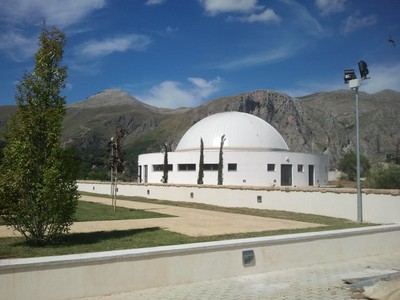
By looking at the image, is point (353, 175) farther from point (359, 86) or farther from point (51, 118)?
point (51, 118)

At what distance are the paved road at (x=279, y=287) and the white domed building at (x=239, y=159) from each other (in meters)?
→ 36.5

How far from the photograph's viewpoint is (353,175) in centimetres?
8244

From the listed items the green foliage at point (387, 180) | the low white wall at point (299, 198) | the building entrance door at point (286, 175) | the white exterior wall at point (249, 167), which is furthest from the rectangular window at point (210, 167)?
the green foliage at point (387, 180)

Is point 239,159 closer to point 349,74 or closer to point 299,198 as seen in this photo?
point 299,198

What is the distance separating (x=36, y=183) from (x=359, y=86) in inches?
500

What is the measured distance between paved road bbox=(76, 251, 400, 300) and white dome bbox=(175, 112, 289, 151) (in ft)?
133

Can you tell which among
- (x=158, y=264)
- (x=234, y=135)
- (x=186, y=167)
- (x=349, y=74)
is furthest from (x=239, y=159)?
(x=158, y=264)

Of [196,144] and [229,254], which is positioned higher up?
[196,144]

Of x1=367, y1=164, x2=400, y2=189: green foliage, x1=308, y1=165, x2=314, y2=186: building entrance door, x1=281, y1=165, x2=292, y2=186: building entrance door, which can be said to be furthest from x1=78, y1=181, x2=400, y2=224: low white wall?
x1=308, y1=165, x2=314, y2=186: building entrance door

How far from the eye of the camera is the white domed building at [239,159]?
46.3 metres

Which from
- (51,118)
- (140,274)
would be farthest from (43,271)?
(51,118)

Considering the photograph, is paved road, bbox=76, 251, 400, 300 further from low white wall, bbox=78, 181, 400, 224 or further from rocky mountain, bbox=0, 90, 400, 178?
rocky mountain, bbox=0, 90, 400, 178

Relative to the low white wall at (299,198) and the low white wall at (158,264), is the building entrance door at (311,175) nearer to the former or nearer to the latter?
the low white wall at (299,198)

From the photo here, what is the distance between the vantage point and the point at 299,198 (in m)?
24.0
